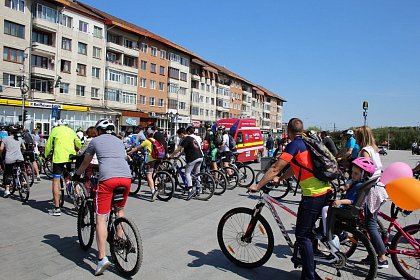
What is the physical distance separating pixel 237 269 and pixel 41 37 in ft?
131

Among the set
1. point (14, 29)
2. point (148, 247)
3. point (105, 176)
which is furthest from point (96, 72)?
point (105, 176)

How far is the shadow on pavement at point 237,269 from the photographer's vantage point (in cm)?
463

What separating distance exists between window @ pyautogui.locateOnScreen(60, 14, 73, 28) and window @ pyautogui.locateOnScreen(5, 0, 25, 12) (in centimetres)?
476

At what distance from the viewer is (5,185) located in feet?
30.6

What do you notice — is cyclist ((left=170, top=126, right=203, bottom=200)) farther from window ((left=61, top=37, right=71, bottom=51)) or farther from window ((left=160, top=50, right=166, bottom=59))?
window ((left=160, top=50, right=166, bottom=59))

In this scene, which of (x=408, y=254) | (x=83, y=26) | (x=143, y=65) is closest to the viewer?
(x=408, y=254)

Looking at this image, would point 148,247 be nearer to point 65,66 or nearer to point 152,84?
point 65,66

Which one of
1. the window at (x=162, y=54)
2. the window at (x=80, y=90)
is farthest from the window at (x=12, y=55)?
the window at (x=162, y=54)

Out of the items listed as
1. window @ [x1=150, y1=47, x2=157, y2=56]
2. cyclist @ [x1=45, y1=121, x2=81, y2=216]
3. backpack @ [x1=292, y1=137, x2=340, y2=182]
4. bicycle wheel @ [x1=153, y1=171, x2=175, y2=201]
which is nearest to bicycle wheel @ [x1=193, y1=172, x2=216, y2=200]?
bicycle wheel @ [x1=153, y1=171, x2=175, y2=201]

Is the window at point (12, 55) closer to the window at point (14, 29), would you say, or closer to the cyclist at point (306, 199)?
the window at point (14, 29)

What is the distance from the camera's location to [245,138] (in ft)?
67.9

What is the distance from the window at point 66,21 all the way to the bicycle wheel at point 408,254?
138 ft

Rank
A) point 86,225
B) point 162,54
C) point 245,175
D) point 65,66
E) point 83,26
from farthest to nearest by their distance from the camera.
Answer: point 162,54 < point 83,26 < point 65,66 < point 245,175 < point 86,225

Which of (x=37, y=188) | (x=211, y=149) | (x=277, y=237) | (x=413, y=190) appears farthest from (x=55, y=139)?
(x=413, y=190)
